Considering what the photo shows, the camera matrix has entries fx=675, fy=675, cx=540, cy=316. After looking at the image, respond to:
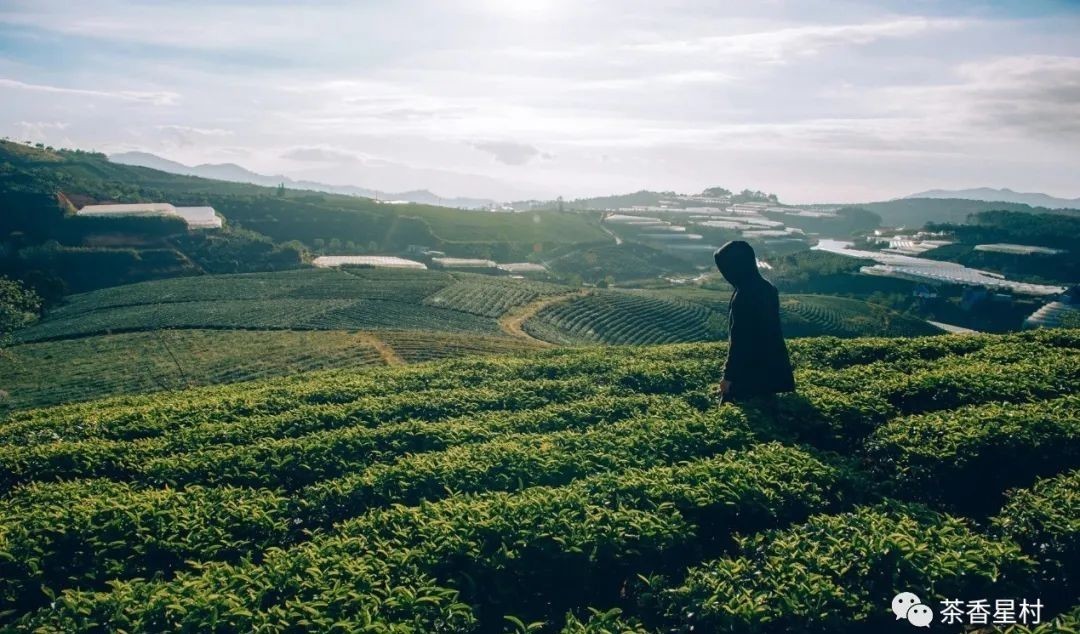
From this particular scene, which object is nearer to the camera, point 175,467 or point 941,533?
point 941,533

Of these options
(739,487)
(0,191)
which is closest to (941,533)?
(739,487)

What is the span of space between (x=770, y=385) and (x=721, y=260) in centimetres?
302

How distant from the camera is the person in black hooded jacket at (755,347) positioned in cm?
1499

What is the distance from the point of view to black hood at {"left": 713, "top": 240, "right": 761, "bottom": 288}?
1538 centimetres

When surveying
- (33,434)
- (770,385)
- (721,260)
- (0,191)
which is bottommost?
(33,434)

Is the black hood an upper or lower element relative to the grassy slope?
lower

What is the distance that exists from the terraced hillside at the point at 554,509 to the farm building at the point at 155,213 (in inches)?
3176

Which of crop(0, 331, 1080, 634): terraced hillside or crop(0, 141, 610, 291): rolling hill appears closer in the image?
crop(0, 331, 1080, 634): terraced hillside

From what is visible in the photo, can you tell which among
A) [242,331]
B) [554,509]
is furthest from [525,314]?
[554,509]

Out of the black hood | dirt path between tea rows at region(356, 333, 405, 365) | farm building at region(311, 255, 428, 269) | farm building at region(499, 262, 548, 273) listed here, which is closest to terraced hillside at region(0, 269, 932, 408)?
dirt path between tea rows at region(356, 333, 405, 365)

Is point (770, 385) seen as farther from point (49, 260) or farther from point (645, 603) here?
point (49, 260)

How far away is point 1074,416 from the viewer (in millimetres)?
12180

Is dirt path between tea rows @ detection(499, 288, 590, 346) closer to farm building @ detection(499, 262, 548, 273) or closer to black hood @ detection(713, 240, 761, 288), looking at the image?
black hood @ detection(713, 240, 761, 288)

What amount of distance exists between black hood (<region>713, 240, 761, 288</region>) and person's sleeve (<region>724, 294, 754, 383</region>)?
0.46m
